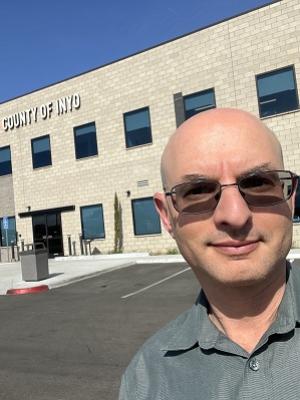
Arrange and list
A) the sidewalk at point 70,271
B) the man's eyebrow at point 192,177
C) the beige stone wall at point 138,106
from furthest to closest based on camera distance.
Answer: the beige stone wall at point 138,106 < the sidewalk at point 70,271 < the man's eyebrow at point 192,177

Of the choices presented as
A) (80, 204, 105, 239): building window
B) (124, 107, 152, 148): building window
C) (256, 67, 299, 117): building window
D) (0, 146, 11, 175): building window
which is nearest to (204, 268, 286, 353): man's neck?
(256, 67, 299, 117): building window

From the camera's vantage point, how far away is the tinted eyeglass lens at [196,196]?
1.29 m

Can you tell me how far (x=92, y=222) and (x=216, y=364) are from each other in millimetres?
24418

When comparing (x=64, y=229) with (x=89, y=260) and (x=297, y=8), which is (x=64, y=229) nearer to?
(x=89, y=260)

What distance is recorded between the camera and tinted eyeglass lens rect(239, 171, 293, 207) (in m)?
1.26

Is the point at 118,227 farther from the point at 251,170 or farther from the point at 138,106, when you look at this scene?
the point at 251,170

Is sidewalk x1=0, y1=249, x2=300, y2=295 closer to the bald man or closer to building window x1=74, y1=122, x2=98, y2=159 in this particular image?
building window x1=74, y1=122, x2=98, y2=159

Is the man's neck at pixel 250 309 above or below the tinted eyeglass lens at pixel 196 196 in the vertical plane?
below

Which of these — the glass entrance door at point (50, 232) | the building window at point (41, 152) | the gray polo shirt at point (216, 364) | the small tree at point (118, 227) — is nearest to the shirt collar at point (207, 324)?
the gray polo shirt at point (216, 364)

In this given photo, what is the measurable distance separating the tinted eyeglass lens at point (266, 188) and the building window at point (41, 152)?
26.8 m

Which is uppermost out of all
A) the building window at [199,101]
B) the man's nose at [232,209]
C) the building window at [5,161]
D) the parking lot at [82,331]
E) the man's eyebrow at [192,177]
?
the building window at [199,101]

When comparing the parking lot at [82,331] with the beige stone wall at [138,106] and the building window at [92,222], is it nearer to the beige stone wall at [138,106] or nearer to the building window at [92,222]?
the beige stone wall at [138,106]

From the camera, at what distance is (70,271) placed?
63.4 ft

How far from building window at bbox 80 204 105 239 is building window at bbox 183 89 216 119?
22.1 ft
